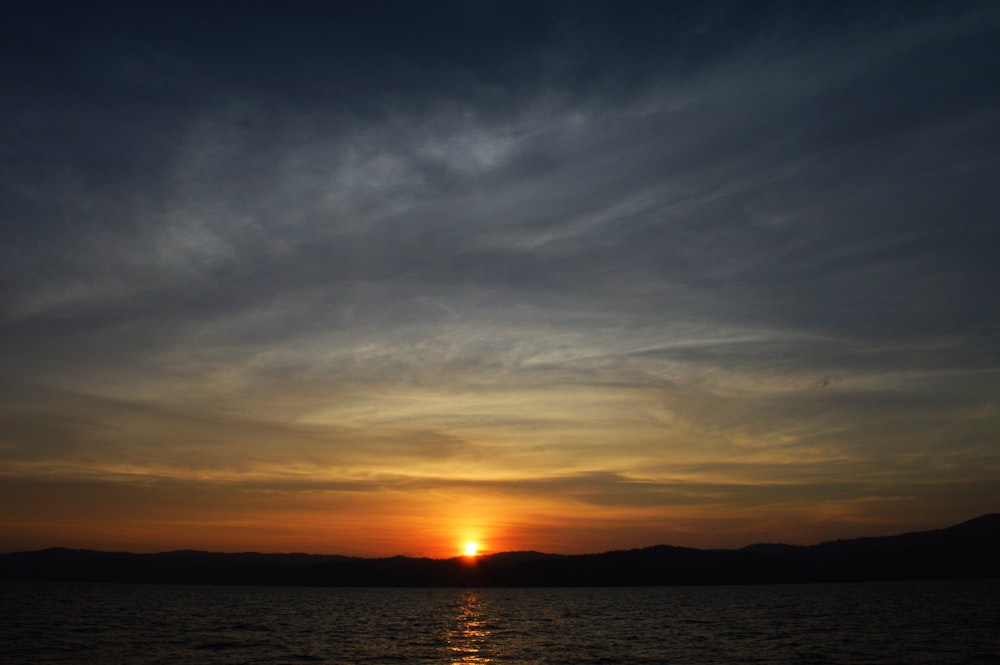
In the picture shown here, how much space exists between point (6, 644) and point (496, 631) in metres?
58.0

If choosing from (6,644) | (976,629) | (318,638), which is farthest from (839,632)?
(6,644)

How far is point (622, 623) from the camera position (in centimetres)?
11350

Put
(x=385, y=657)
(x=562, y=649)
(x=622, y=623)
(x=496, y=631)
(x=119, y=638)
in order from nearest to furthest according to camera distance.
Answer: (x=385, y=657) < (x=562, y=649) < (x=119, y=638) < (x=496, y=631) < (x=622, y=623)

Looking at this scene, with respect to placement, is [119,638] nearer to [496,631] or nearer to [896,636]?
[496,631]

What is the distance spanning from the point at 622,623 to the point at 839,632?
33137mm

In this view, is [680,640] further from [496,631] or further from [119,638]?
[119,638]

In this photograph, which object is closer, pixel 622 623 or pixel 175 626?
pixel 175 626

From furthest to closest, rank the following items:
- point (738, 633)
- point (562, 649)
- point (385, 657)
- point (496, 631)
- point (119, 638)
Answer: point (496, 631) < point (738, 633) < point (119, 638) < point (562, 649) < point (385, 657)

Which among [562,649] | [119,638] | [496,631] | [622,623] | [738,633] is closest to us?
[562,649]

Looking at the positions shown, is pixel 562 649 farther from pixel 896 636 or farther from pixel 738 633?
pixel 896 636

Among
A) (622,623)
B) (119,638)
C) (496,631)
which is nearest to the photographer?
(119,638)

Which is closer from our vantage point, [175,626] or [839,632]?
[839,632]

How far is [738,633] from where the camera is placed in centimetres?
9169

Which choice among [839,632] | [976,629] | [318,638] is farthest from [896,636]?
[318,638]
